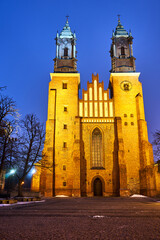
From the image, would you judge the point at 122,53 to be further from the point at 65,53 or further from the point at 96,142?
→ the point at 96,142

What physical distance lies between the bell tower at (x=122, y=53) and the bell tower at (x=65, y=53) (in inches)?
296

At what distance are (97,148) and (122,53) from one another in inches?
767

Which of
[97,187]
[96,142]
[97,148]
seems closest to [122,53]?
[96,142]

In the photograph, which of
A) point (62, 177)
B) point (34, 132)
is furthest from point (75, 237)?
point (62, 177)

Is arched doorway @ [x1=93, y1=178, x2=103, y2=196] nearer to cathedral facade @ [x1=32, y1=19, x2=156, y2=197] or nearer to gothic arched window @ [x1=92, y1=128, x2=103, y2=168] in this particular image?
cathedral facade @ [x1=32, y1=19, x2=156, y2=197]

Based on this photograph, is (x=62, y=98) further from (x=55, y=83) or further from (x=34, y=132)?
(x=34, y=132)

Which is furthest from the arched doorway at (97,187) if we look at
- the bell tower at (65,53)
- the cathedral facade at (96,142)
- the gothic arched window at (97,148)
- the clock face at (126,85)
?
the bell tower at (65,53)

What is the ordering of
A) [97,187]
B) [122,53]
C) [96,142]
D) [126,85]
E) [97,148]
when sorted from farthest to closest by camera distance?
[122,53], [126,85], [96,142], [97,148], [97,187]

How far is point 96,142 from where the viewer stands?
33469 mm

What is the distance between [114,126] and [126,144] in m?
Answer: 3.31

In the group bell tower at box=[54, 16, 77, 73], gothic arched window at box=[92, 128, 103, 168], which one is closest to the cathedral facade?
gothic arched window at box=[92, 128, 103, 168]

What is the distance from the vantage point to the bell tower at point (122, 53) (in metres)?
38.9

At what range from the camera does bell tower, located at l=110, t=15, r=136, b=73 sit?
128ft

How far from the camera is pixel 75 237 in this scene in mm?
4516
